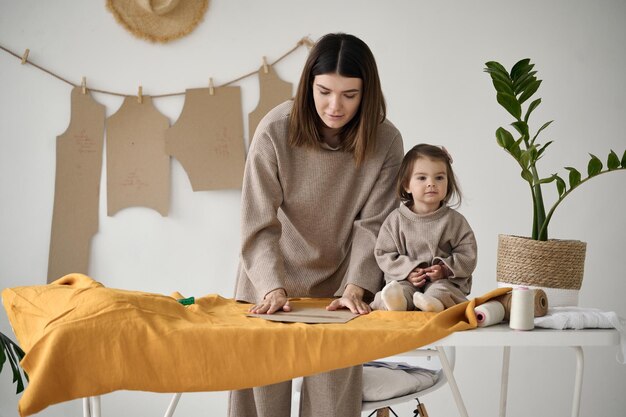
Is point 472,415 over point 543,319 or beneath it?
beneath

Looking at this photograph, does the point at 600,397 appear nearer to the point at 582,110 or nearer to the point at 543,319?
the point at 582,110

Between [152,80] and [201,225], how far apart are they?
1.93ft

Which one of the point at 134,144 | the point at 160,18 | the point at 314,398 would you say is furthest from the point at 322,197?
the point at 160,18

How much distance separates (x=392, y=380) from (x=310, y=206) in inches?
18.8

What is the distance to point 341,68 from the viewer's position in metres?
1.69

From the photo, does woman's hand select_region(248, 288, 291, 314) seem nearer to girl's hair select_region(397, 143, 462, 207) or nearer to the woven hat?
girl's hair select_region(397, 143, 462, 207)

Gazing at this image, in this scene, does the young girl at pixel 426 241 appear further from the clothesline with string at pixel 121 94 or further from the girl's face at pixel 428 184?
the clothesline with string at pixel 121 94

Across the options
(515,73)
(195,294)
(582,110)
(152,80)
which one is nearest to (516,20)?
(582,110)

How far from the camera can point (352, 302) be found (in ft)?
5.31

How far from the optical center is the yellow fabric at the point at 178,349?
130cm

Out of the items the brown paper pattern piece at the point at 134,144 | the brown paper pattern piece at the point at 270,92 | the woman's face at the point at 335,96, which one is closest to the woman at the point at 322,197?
the woman's face at the point at 335,96

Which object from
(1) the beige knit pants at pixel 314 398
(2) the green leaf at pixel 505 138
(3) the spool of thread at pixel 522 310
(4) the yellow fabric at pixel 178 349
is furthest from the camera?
(2) the green leaf at pixel 505 138

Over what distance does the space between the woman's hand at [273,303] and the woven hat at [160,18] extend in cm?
163

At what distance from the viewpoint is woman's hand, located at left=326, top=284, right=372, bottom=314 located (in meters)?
1.59
